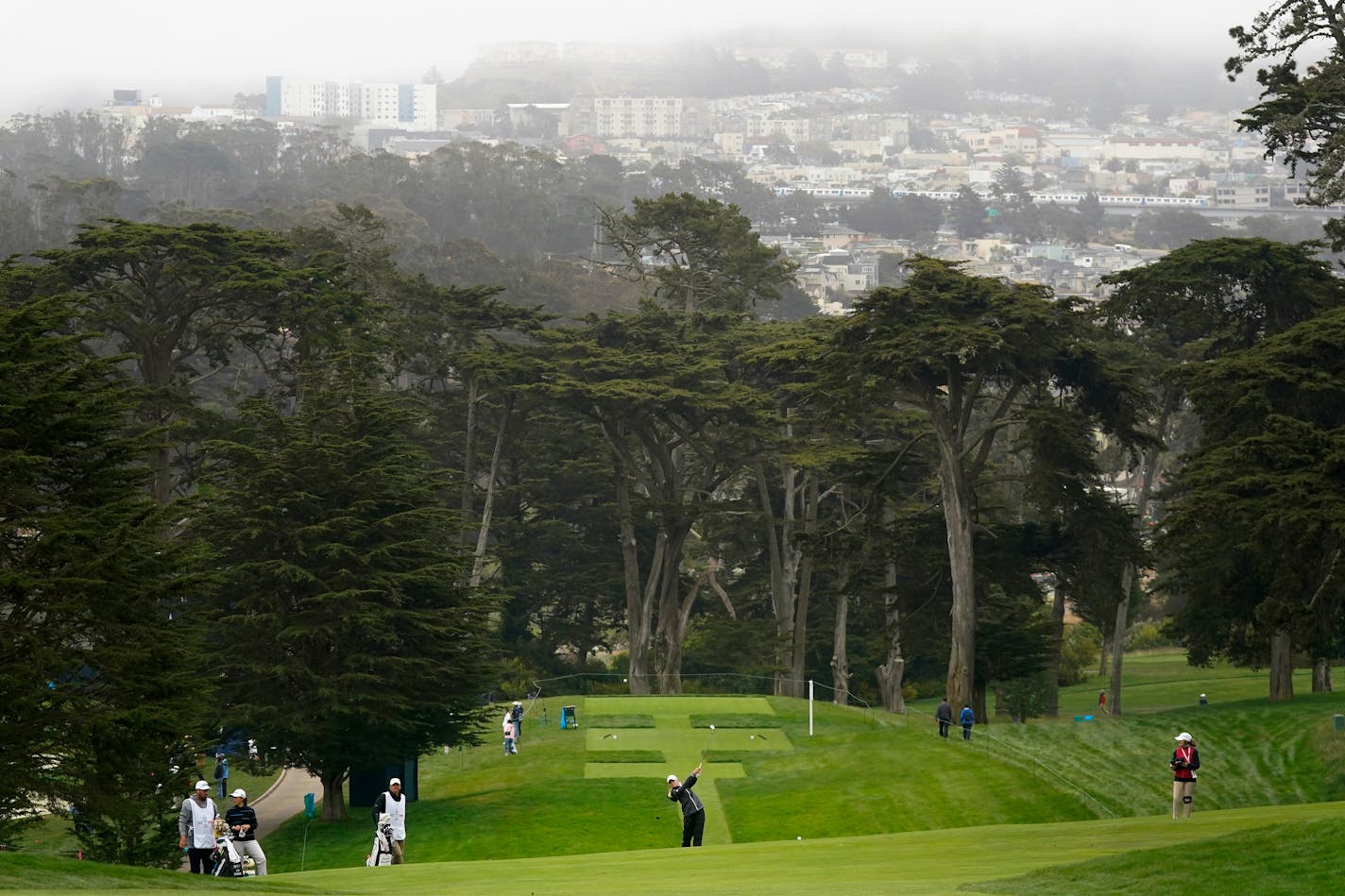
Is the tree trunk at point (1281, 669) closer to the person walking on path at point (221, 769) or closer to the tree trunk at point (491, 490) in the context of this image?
the tree trunk at point (491, 490)

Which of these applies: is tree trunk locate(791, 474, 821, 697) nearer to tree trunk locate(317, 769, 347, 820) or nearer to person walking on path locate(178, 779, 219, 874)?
tree trunk locate(317, 769, 347, 820)

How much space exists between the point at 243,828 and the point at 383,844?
2.78m

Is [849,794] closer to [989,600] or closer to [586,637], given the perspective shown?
[989,600]

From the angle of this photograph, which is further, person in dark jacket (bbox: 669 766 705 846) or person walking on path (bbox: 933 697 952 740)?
person walking on path (bbox: 933 697 952 740)

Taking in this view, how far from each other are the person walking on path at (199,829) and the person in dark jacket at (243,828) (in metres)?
0.51

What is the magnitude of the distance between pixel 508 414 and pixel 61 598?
38.5m

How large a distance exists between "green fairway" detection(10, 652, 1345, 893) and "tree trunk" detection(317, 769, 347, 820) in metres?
0.41

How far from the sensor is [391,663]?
3684cm

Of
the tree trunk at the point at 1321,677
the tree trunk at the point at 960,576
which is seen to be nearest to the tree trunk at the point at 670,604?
the tree trunk at the point at 960,576

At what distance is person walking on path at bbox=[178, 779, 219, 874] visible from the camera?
22.4 m

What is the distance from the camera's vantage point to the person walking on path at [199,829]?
22438 millimetres

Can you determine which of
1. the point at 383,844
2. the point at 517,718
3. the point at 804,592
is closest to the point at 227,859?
the point at 383,844

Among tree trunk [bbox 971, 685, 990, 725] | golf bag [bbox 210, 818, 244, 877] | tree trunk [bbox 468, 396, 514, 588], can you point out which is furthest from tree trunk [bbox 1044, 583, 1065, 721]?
golf bag [bbox 210, 818, 244, 877]

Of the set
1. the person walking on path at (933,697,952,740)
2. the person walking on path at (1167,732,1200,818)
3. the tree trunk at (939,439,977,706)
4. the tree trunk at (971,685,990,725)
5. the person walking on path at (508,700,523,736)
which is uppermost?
the person walking on path at (1167,732,1200,818)
